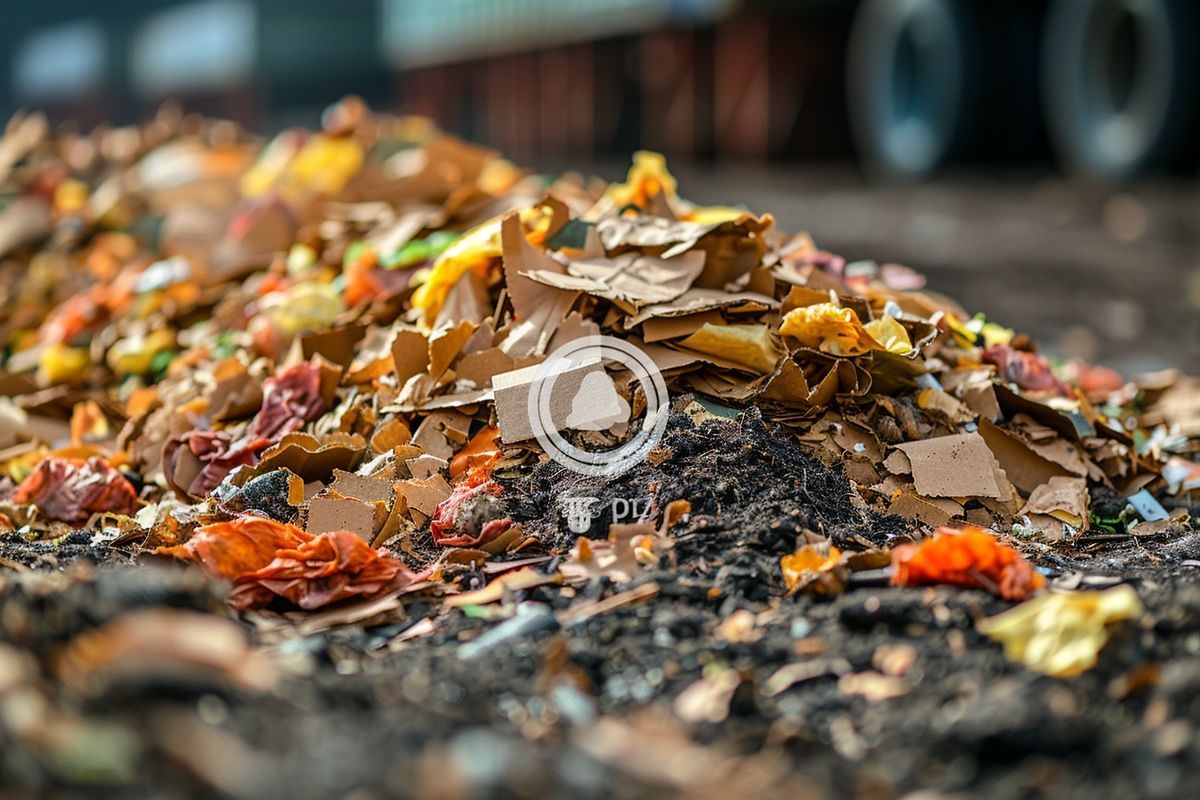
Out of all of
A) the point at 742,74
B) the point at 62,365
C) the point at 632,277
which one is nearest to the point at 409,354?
the point at 632,277

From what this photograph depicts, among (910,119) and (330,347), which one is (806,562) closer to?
(330,347)

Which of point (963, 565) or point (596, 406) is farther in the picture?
point (596, 406)

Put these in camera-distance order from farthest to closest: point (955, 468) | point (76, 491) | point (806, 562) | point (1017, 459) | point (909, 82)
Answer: point (909, 82)
point (76, 491)
point (1017, 459)
point (955, 468)
point (806, 562)

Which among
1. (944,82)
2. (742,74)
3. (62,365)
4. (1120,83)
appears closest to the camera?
(62,365)

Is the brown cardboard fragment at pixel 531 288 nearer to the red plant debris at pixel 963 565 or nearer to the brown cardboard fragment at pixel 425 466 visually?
the brown cardboard fragment at pixel 425 466

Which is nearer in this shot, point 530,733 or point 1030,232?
point 530,733

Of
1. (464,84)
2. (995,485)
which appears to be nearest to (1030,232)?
(995,485)

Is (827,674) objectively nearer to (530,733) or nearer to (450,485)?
(530,733)
